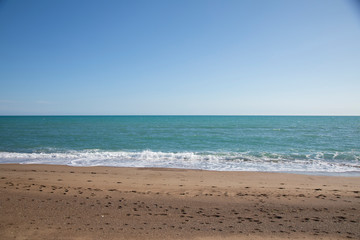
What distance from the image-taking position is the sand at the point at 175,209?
4844 millimetres

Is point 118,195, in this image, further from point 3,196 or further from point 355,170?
point 355,170

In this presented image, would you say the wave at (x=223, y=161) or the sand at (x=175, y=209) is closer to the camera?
the sand at (x=175, y=209)

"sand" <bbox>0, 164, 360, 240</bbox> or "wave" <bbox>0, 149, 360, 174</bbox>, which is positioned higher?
"sand" <bbox>0, 164, 360, 240</bbox>

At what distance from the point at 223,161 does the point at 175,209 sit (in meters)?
10.6

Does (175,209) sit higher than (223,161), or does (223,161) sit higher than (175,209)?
(175,209)

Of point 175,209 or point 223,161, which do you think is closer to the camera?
point 175,209

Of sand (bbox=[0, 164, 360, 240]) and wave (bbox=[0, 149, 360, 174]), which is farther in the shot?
wave (bbox=[0, 149, 360, 174])

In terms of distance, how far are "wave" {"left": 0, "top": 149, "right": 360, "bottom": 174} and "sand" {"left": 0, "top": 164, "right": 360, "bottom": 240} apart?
396 cm

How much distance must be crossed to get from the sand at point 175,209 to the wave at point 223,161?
3957mm

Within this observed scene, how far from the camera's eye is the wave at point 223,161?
1387 centimetres

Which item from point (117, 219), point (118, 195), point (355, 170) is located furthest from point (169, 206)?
point (355, 170)

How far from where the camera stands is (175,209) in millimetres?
6145

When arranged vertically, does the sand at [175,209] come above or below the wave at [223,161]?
above

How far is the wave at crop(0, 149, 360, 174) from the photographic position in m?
13.9
